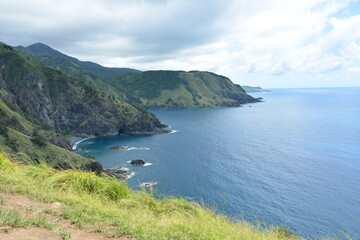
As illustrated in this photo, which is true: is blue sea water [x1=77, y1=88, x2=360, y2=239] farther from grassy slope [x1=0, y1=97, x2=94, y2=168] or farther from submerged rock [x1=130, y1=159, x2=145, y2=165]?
grassy slope [x1=0, y1=97, x2=94, y2=168]

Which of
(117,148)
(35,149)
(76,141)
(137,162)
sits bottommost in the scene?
(137,162)

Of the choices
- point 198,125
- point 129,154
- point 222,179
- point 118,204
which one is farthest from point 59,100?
point 118,204

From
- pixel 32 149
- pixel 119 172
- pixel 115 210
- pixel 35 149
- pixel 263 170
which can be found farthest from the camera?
pixel 263 170

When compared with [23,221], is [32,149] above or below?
below

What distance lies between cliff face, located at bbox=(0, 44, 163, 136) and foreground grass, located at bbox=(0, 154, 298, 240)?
145 metres

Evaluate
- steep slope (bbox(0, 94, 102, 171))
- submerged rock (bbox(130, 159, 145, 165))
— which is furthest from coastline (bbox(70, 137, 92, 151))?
submerged rock (bbox(130, 159, 145, 165))

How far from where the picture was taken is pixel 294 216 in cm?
5569

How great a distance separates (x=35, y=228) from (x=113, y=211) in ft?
8.75

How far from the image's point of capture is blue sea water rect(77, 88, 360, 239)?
56.7m

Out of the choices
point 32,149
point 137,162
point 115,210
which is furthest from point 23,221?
point 137,162

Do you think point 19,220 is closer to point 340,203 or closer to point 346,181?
point 340,203

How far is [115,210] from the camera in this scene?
29.4ft

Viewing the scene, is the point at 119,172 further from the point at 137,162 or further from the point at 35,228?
the point at 35,228

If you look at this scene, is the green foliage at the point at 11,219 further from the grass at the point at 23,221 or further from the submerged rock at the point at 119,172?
the submerged rock at the point at 119,172
